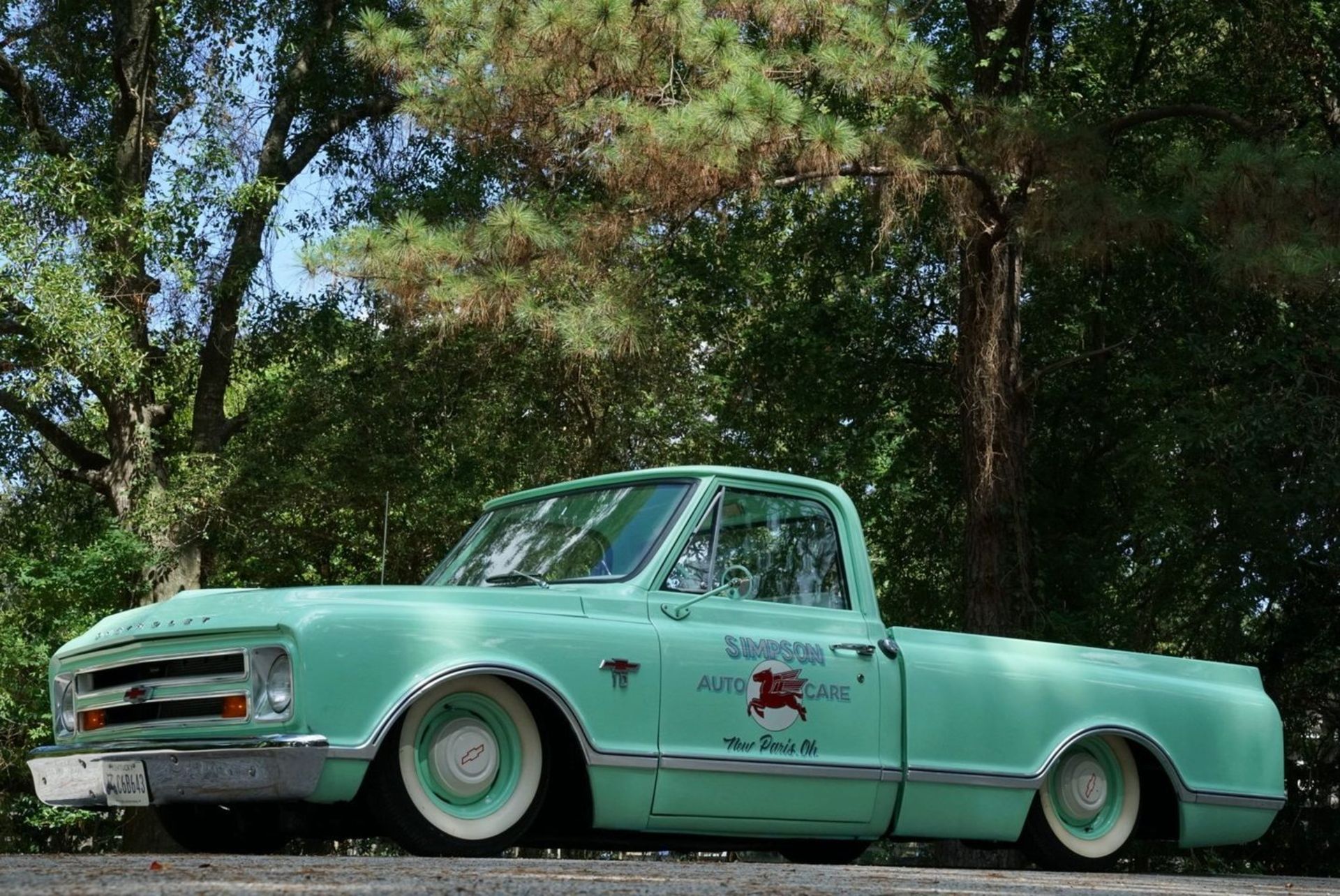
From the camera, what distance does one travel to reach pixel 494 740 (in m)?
6.65

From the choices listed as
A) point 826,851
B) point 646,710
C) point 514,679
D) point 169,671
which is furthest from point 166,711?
point 826,851

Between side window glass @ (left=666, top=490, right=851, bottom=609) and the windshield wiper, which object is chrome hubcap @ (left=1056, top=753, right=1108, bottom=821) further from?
the windshield wiper

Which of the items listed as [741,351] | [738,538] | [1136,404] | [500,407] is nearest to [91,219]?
[500,407]

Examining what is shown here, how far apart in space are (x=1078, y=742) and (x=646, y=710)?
8.59ft

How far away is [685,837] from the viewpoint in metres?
7.52

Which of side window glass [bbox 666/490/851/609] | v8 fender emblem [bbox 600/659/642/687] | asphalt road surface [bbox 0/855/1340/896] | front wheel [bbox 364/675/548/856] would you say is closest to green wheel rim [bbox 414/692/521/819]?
front wheel [bbox 364/675/548/856]

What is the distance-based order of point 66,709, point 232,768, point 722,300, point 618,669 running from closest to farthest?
1. point 232,768
2. point 618,669
3. point 66,709
4. point 722,300

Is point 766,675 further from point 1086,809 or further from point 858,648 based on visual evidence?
point 1086,809

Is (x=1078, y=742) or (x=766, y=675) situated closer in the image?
(x=766, y=675)

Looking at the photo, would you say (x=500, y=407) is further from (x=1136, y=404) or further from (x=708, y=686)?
(x=708, y=686)

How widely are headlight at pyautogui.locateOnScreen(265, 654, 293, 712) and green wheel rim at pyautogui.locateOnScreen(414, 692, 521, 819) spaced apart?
1.71ft

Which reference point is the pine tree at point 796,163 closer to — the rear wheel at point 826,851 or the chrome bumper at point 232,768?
the rear wheel at point 826,851

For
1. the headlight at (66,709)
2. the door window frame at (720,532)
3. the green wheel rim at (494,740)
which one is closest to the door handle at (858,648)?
the door window frame at (720,532)

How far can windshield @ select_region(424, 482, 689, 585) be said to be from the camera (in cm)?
752
